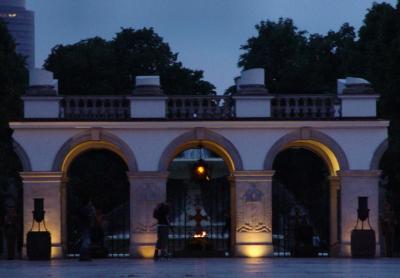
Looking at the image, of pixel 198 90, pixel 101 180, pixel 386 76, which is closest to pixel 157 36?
pixel 198 90

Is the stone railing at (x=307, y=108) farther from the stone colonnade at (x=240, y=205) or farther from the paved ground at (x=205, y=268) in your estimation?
the paved ground at (x=205, y=268)

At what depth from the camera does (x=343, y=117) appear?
120 ft

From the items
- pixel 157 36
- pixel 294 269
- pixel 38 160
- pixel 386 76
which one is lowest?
pixel 294 269

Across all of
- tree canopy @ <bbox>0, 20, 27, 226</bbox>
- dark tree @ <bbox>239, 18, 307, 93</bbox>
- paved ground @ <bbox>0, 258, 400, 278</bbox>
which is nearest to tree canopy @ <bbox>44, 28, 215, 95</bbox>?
dark tree @ <bbox>239, 18, 307, 93</bbox>

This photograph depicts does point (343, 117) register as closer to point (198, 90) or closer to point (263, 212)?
point (263, 212)

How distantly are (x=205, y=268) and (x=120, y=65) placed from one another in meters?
43.0

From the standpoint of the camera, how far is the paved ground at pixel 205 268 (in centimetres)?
2644

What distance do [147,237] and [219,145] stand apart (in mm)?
3054

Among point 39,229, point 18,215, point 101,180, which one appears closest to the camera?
point 39,229

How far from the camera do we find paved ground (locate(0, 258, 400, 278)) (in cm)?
2644

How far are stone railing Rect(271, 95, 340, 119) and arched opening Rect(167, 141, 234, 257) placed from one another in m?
1.91

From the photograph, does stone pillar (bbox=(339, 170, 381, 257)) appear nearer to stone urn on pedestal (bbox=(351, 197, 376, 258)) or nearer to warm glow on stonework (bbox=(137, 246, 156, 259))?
stone urn on pedestal (bbox=(351, 197, 376, 258))

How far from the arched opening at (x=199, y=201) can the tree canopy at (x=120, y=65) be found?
12.7 meters

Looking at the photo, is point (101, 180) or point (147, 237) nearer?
point (147, 237)
